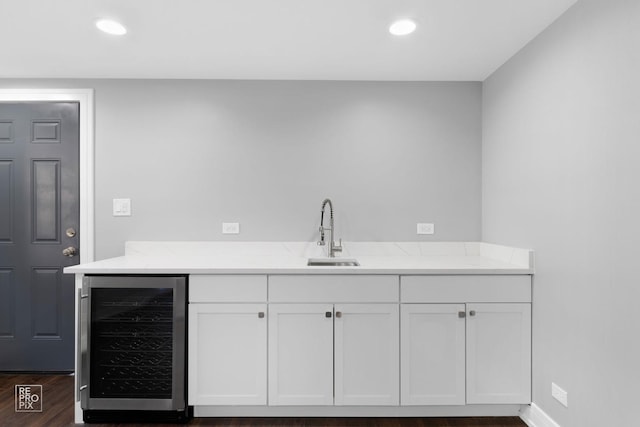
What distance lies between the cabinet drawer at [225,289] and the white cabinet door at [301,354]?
0.43 feet

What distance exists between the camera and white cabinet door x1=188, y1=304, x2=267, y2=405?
2.15 meters

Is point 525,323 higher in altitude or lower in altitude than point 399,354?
higher

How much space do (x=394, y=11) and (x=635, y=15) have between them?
998 mm

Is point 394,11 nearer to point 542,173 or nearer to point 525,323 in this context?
point 542,173

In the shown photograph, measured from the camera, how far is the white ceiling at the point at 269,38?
187 cm

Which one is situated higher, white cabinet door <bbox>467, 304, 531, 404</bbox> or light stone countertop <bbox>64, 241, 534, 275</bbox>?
light stone countertop <bbox>64, 241, 534, 275</bbox>

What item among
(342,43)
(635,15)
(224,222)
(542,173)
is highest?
(342,43)

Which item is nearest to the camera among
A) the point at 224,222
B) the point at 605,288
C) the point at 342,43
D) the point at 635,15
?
the point at 635,15

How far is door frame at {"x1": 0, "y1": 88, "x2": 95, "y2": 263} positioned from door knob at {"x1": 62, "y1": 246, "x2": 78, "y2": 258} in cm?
6

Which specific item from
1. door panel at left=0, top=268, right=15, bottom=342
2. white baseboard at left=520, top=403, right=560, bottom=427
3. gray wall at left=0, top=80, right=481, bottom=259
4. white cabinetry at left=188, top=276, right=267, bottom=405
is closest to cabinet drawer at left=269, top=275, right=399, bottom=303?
white cabinetry at left=188, top=276, right=267, bottom=405

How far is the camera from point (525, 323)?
216cm

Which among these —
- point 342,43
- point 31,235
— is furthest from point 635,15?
point 31,235

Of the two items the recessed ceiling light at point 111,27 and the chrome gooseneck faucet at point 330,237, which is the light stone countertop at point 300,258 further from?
the recessed ceiling light at point 111,27

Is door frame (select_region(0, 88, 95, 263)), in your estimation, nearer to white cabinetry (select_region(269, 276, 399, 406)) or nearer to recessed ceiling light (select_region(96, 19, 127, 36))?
recessed ceiling light (select_region(96, 19, 127, 36))
